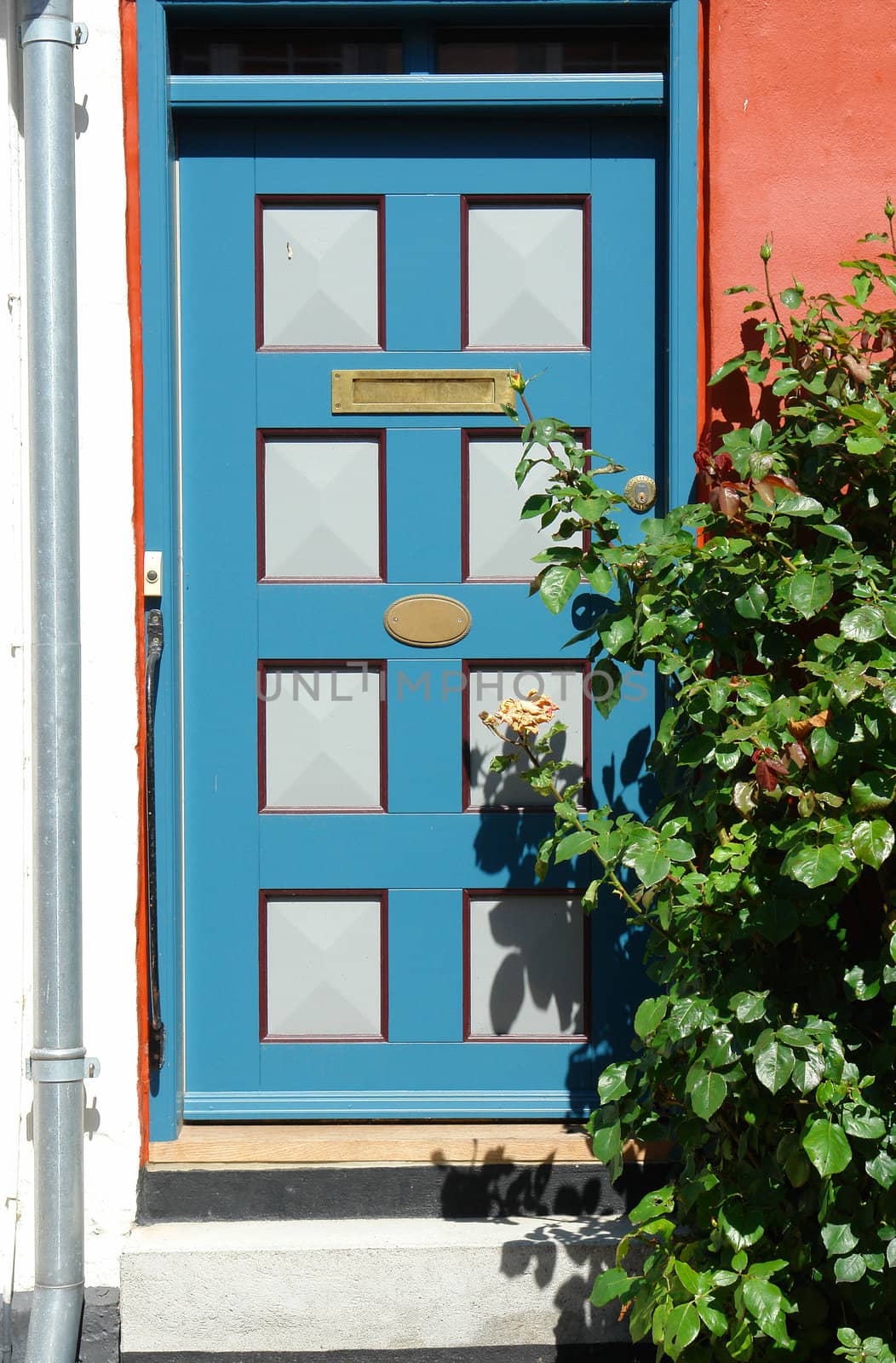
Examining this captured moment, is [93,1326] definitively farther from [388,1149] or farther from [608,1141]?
[608,1141]

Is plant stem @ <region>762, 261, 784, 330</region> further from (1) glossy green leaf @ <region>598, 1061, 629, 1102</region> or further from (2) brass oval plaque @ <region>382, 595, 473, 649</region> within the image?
(1) glossy green leaf @ <region>598, 1061, 629, 1102</region>

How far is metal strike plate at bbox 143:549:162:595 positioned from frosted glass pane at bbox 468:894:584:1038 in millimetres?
1000

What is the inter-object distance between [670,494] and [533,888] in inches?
36.7

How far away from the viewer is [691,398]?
106 inches

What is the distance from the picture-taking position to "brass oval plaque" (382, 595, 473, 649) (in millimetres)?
2828

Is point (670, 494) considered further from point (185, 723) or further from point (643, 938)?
point (185, 723)

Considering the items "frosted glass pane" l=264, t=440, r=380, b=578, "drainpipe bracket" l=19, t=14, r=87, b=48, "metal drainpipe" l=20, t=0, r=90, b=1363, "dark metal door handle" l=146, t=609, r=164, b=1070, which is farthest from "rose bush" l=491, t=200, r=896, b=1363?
"drainpipe bracket" l=19, t=14, r=87, b=48

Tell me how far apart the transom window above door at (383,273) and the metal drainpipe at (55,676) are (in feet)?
1.51

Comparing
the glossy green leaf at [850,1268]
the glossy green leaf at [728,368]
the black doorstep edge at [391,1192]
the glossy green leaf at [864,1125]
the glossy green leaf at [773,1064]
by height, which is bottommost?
the black doorstep edge at [391,1192]

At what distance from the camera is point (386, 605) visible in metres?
2.84

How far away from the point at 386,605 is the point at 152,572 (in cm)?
52

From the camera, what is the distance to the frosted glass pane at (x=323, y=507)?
2848 mm

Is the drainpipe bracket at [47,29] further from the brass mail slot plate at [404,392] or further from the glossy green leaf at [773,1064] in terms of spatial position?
the glossy green leaf at [773,1064]

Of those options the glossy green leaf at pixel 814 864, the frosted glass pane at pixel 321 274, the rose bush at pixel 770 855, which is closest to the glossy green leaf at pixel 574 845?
the rose bush at pixel 770 855
